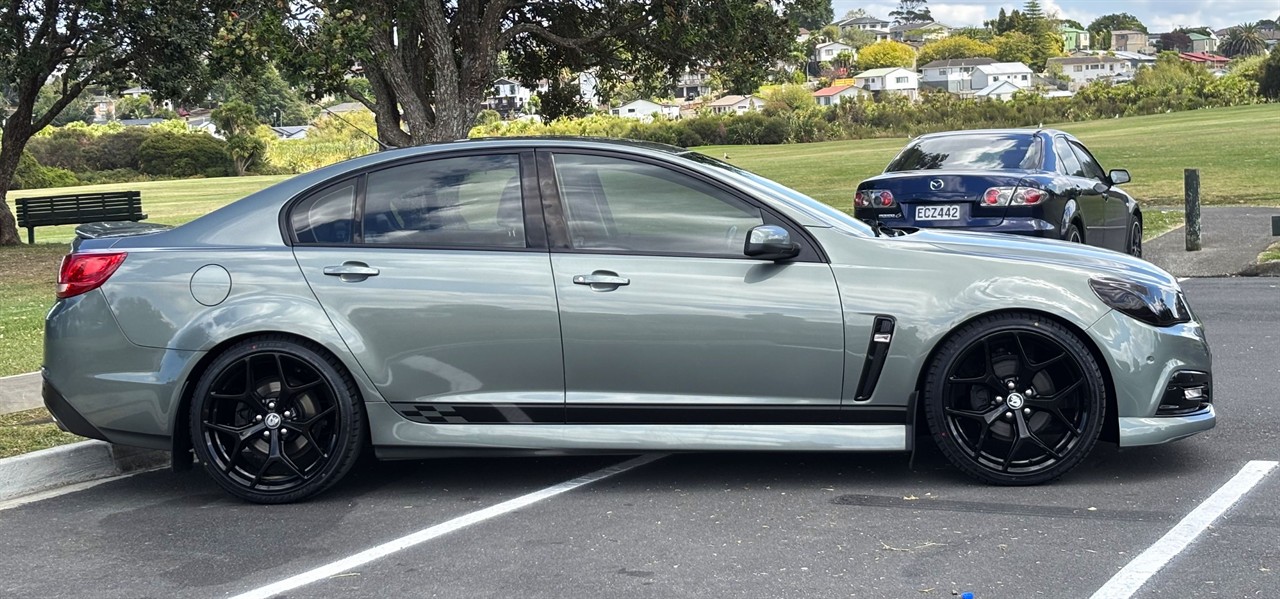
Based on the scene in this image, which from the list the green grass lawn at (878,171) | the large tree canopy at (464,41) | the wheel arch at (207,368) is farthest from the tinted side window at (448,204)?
the large tree canopy at (464,41)

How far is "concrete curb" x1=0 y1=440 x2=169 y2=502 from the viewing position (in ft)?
19.6

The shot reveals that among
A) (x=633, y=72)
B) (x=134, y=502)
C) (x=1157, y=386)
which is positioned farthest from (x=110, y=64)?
(x=1157, y=386)

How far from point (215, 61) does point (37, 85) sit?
5.06 meters

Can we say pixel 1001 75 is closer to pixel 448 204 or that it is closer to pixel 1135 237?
pixel 1135 237

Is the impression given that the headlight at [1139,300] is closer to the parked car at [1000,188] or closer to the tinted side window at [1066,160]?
the parked car at [1000,188]

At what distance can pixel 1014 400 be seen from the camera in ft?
18.1

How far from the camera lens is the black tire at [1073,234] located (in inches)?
444

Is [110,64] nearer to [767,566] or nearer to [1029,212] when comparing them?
[1029,212]

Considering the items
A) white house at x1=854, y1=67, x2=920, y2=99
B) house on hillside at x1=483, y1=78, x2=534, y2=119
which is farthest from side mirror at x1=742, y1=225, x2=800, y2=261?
white house at x1=854, y1=67, x2=920, y2=99

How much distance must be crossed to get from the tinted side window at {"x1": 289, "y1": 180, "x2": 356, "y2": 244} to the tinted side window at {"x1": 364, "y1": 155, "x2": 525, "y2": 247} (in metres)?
0.08

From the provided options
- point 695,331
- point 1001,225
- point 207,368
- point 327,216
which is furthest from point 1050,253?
Result: point 1001,225

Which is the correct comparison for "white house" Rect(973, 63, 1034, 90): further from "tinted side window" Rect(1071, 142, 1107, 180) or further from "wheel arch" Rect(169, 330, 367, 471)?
"wheel arch" Rect(169, 330, 367, 471)

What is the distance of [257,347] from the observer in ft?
18.4

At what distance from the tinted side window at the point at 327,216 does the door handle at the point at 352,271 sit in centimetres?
15
